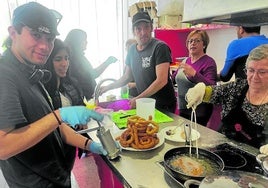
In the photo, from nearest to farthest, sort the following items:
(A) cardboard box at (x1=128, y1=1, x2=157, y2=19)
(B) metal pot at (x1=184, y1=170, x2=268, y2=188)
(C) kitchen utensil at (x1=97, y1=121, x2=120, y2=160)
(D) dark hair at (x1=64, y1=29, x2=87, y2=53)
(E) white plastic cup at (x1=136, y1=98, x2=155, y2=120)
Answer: (B) metal pot at (x1=184, y1=170, x2=268, y2=188)
(C) kitchen utensil at (x1=97, y1=121, x2=120, y2=160)
(E) white plastic cup at (x1=136, y1=98, x2=155, y2=120)
(D) dark hair at (x1=64, y1=29, x2=87, y2=53)
(A) cardboard box at (x1=128, y1=1, x2=157, y2=19)

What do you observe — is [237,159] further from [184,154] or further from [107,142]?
[107,142]

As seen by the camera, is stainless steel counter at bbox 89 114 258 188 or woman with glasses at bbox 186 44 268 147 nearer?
stainless steel counter at bbox 89 114 258 188

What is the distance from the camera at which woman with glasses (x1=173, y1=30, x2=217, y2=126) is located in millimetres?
2109

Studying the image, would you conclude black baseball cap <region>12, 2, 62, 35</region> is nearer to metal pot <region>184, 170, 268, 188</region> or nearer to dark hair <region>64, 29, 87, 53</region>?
metal pot <region>184, 170, 268, 188</region>

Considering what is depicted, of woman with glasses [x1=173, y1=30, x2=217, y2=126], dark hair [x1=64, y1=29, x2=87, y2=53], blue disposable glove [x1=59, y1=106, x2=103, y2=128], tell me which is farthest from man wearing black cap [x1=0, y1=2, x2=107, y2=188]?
dark hair [x1=64, y1=29, x2=87, y2=53]

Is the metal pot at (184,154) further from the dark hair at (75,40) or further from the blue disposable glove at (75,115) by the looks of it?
the dark hair at (75,40)

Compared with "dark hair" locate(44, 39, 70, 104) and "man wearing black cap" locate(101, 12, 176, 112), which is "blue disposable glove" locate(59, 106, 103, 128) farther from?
"man wearing black cap" locate(101, 12, 176, 112)

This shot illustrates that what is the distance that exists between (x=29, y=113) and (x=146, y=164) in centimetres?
54

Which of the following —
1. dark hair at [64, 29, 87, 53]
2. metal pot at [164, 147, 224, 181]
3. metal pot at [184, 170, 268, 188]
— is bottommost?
metal pot at [164, 147, 224, 181]

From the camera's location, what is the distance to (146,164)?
102 cm

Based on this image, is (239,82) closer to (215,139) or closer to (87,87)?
(215,139)

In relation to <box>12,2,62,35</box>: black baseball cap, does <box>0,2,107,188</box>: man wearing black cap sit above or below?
below

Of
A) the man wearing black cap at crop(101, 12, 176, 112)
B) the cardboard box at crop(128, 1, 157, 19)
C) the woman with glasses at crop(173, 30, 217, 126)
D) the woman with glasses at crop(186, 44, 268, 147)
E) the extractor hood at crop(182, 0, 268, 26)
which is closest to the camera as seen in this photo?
the extractor hood at crop(182, 0, 268, 26)

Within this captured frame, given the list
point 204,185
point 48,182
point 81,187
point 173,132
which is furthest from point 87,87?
point 204,185
